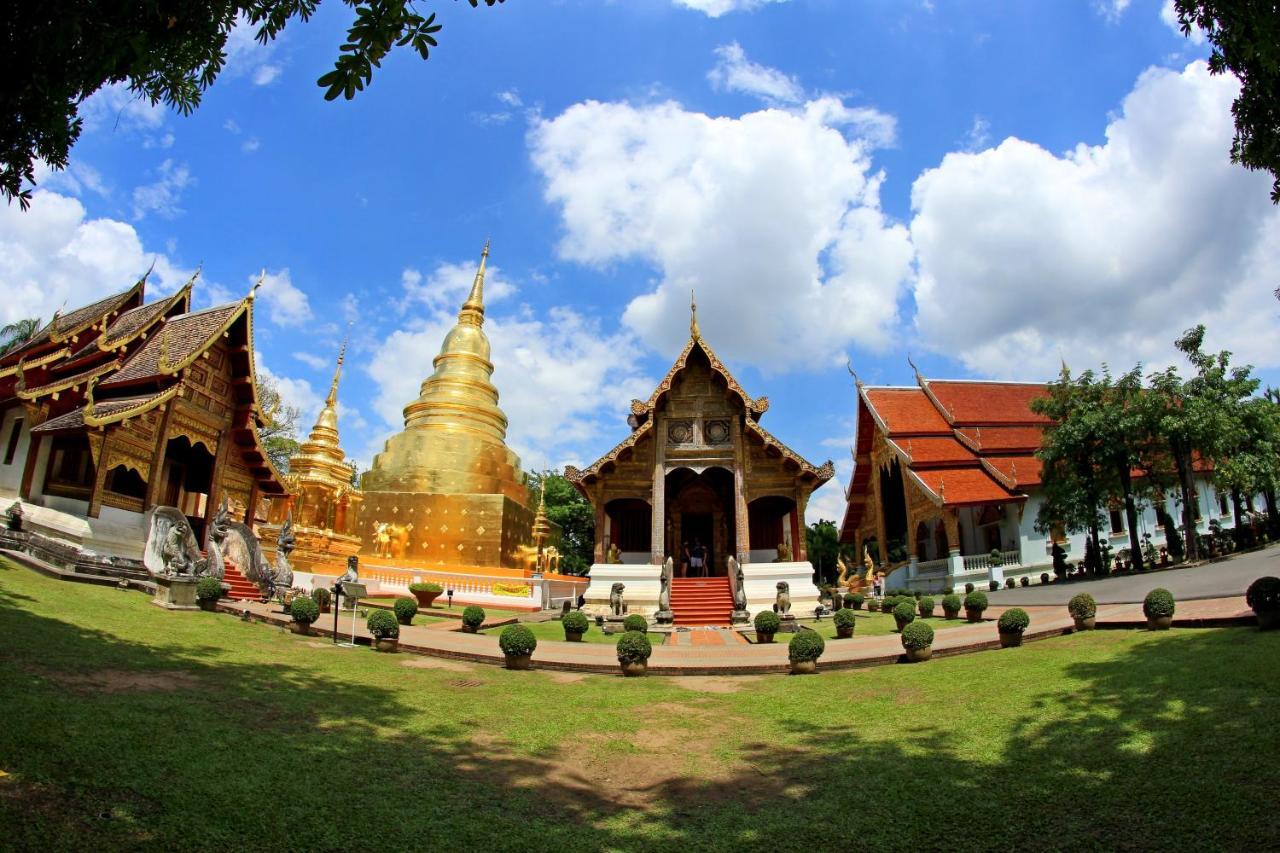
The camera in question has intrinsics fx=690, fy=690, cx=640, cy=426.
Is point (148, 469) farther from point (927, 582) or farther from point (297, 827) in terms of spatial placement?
point (927, 582)

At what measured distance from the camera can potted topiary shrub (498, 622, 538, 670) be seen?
9742 millimetres

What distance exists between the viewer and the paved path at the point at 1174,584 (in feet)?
46.6

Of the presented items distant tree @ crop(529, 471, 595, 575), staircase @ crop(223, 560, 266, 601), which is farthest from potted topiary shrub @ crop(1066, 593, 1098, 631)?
distant tree @ crop(529, 471, 595, 575)

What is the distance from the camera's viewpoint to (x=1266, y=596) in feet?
26.8

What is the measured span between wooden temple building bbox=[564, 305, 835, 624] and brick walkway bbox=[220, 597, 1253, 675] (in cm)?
502

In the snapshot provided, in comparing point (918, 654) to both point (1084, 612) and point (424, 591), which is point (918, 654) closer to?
point (1084, 612)

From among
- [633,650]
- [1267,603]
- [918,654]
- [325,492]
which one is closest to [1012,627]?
[918,654]

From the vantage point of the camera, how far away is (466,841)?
12.4 feet

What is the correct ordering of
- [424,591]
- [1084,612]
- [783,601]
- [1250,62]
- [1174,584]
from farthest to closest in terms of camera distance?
1. [424,591]
2. [783,601]
3. [1174,584]
4. [1084,612]
5. [1250,62]

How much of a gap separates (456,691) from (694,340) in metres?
14.6

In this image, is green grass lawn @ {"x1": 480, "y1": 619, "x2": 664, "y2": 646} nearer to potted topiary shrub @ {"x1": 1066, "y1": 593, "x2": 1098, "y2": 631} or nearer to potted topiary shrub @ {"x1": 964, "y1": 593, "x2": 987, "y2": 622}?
potted topiary shrub @ {"x1": 964, "y1": 593, "x2": 987, "y2": 622}

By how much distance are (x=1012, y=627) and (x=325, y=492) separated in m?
26.9

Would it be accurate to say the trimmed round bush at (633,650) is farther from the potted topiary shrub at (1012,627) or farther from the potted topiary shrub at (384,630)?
the potted topiary shrub at (1012,627)

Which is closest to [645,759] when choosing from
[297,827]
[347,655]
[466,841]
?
[466,841]
